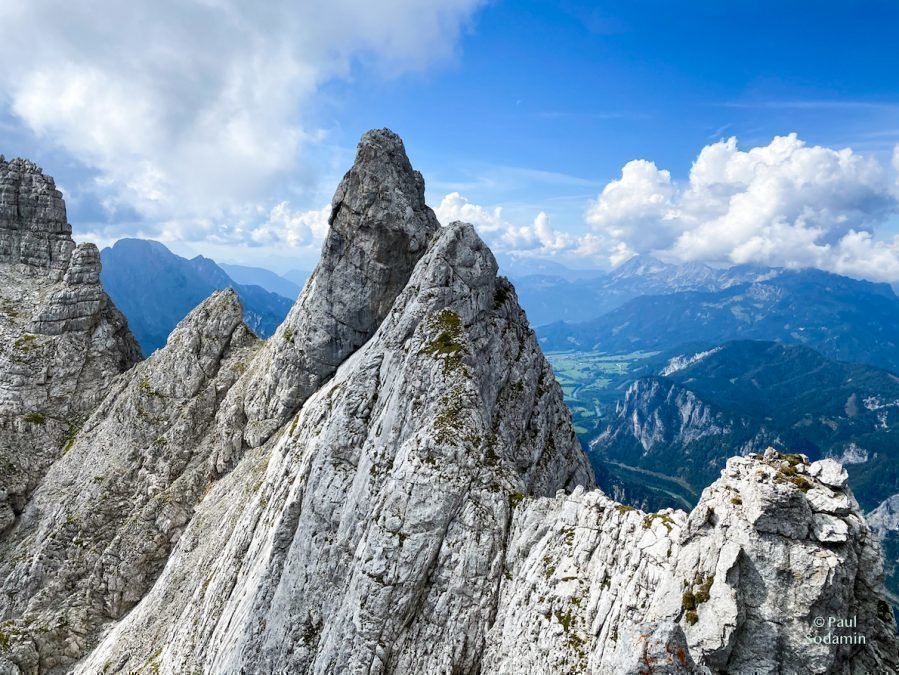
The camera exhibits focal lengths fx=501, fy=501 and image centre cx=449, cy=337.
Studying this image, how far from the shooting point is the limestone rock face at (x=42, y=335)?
6881cm

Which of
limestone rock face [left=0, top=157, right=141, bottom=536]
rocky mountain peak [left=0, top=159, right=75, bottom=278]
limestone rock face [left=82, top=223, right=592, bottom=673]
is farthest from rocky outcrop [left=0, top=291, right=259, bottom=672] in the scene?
rocky mountain peak [left=0, top=159, right=75, bottom=278]

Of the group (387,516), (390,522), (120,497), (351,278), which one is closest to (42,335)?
(120,497)

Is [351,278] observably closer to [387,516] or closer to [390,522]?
[387,516]

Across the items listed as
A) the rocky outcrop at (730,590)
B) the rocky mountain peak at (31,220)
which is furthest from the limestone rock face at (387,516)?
the rocky mountain peak at (31,220)

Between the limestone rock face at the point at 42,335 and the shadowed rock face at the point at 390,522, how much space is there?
5.09 m

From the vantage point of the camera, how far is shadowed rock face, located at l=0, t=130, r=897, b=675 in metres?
22.1

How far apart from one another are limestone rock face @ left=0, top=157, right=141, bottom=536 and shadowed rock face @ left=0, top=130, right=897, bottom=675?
5.09 m

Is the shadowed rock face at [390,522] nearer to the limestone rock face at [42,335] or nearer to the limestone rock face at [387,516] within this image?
the limestone rock face at [387,516]

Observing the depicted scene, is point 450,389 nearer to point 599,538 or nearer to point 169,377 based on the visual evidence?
point 599,538

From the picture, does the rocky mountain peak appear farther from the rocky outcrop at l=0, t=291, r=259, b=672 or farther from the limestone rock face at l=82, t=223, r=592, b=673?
the limestone rock face at l=82, t=223, r=592, b=673

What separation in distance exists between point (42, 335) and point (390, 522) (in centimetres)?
7447

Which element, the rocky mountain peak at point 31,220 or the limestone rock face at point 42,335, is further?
the rocky mountain peak at point 31,220

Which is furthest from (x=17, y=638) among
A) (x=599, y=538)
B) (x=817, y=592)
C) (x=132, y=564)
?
(x=817, y=592)

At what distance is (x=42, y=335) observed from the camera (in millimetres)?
76250
